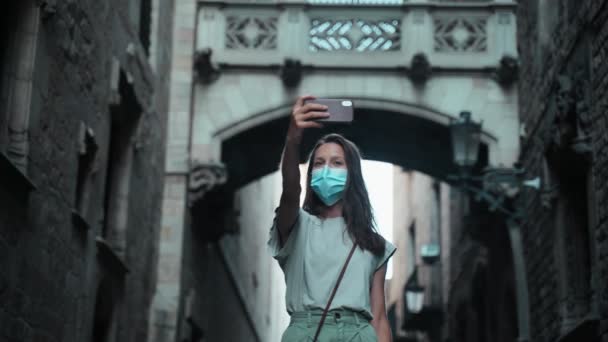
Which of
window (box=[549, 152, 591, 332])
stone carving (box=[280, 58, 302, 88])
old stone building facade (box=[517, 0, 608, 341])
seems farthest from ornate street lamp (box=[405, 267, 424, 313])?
window (box=[549, 152, 591, 332])

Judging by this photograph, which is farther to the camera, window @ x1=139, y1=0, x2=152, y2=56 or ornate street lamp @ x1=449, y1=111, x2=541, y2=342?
window @ x1=139, y1=0, x2=152, y2=56

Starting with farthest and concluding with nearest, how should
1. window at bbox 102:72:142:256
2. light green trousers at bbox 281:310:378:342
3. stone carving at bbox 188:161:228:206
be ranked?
stone carving at bbox 188:161:228:206 → window at bbox 102:72:142:256 → light green trousers at bbox 281:310:378:342

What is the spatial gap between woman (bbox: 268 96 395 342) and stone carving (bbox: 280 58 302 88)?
13287 mm

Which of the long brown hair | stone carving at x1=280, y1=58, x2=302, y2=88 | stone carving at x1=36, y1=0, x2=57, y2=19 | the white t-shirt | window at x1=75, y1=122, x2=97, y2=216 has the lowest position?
the white t-shirt

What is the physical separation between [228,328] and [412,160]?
6.00 metres

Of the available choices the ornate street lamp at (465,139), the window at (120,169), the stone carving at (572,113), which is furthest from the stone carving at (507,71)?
the window at (120,169)

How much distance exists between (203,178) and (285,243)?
13161mm

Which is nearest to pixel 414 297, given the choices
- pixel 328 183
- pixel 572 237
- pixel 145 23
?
pixel 145 23

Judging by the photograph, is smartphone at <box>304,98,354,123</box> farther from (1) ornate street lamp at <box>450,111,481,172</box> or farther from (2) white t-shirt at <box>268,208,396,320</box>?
(1) ornate street lamp at <box>450,111,481,172</box>

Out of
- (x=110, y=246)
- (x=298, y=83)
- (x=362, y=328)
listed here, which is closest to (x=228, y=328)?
(x=298, y=83)

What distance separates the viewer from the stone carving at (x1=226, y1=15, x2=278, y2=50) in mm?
18297

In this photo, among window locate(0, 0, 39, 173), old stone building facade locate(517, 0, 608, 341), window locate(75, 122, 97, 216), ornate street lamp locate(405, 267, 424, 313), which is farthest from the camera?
ornate street lamp locate(405, 267, 424, 313)

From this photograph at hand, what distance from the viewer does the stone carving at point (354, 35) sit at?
18375mm

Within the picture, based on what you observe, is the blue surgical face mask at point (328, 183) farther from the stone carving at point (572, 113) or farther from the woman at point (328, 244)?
the stone carving at point (572, 113)
